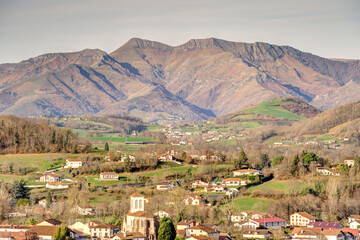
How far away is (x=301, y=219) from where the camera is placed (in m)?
82.6

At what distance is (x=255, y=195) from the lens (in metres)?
97.0

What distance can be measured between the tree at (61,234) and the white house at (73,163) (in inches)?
1979

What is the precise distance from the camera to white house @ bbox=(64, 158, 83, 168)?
372 ft

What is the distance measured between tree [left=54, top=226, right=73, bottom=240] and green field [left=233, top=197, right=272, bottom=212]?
29861mm

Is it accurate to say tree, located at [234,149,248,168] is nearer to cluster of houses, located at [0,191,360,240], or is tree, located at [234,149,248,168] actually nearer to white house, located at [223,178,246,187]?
white house, located at [223,178,246,187]

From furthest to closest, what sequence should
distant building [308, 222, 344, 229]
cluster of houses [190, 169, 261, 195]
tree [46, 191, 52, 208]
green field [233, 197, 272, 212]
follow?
cluster of houses [190, 169, 261, 195] → green field [233, 197, 272, 212] → tree [46, 191, 52, 208] → distant building [308, 222, 344, 229]

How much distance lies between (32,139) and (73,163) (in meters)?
14.0

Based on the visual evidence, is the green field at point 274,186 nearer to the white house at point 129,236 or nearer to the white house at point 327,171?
the white house at point 327,171

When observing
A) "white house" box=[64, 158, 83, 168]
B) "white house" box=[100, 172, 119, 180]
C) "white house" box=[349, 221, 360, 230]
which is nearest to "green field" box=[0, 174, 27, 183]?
"white house" box=[64, 158, 83, 168]

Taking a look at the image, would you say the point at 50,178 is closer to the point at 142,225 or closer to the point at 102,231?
the point at 102,231

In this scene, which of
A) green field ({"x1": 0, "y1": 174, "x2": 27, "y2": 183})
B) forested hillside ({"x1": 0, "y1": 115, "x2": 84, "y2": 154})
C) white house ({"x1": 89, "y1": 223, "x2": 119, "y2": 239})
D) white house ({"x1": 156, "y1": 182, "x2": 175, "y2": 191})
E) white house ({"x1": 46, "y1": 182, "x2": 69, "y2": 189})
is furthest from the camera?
forested hillside ({"x1": 0, "y1": 115, "x2": 84, "y2": 154})

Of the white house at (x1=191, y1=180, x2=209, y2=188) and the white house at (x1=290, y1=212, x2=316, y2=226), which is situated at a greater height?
the white house at (x1=191, y1=180, x2=209, y2=188)

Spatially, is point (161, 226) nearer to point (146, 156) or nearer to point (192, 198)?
point (192, 198)

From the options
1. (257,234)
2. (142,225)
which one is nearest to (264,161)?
(257,234)
